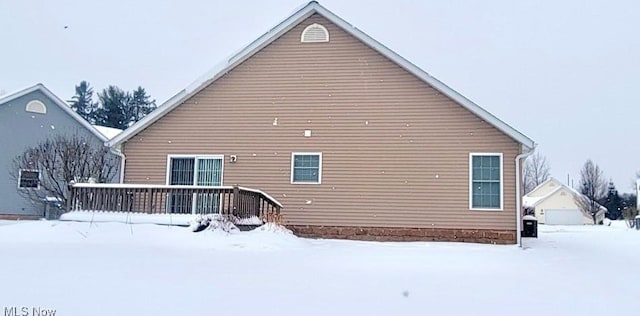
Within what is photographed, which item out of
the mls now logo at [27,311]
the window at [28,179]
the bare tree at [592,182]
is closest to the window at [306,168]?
the mls now logo at [27,311]

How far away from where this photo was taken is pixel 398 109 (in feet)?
48.7

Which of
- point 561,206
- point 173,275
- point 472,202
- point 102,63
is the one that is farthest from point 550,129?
point 173,275

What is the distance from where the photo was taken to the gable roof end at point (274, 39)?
567 inches

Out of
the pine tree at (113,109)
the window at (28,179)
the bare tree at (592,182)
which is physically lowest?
the window at (28,179)

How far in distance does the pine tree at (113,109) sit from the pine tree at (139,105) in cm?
39

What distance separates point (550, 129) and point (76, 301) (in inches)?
2924

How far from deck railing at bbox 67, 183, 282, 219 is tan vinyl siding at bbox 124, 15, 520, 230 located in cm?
272

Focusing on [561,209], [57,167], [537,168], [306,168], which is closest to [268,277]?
[306,168]

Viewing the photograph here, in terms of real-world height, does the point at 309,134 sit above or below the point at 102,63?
below

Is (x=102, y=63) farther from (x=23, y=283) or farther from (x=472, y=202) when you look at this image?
(x=23, y=283)

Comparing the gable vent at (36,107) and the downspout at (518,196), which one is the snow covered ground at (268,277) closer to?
the downspout at (518,196)

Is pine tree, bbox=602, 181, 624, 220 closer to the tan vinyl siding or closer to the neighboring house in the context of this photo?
the neighboring house

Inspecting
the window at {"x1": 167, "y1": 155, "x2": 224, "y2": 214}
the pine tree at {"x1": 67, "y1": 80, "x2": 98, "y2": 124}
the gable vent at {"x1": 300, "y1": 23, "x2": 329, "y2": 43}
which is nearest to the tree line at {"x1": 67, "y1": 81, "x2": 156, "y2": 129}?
the pine tree at {"x1": 67, "y1": 80, "x2": 98, "y2": 124}

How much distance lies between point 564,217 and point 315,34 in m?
43.5
